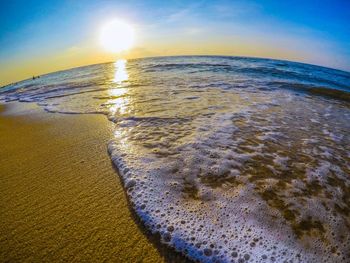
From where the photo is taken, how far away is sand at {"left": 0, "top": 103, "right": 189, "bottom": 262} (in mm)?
1772

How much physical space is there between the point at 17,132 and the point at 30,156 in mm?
1672

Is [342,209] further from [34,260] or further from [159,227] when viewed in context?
[34,260]

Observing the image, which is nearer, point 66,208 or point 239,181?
point 66,208

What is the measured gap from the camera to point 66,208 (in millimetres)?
2215

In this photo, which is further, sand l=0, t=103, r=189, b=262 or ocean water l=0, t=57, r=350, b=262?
ocean water l=0, t=57, r=350, b=262

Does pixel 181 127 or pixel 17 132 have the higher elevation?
pixel 181 127

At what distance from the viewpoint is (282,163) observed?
3152 millimetres

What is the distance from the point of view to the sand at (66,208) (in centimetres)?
177

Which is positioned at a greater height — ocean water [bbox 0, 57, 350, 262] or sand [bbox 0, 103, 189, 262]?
ocean water [bbox 0, 57, 350, 262]

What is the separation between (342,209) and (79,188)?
9.68ft

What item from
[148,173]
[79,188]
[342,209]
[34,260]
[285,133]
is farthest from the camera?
[285,133]

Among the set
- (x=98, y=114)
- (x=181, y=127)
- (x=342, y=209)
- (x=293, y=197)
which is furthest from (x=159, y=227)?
(x=98, y=114)

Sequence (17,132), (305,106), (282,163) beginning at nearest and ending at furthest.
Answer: (282,163) < (17,132) < (305,106)

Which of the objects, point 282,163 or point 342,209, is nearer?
point 342,209
